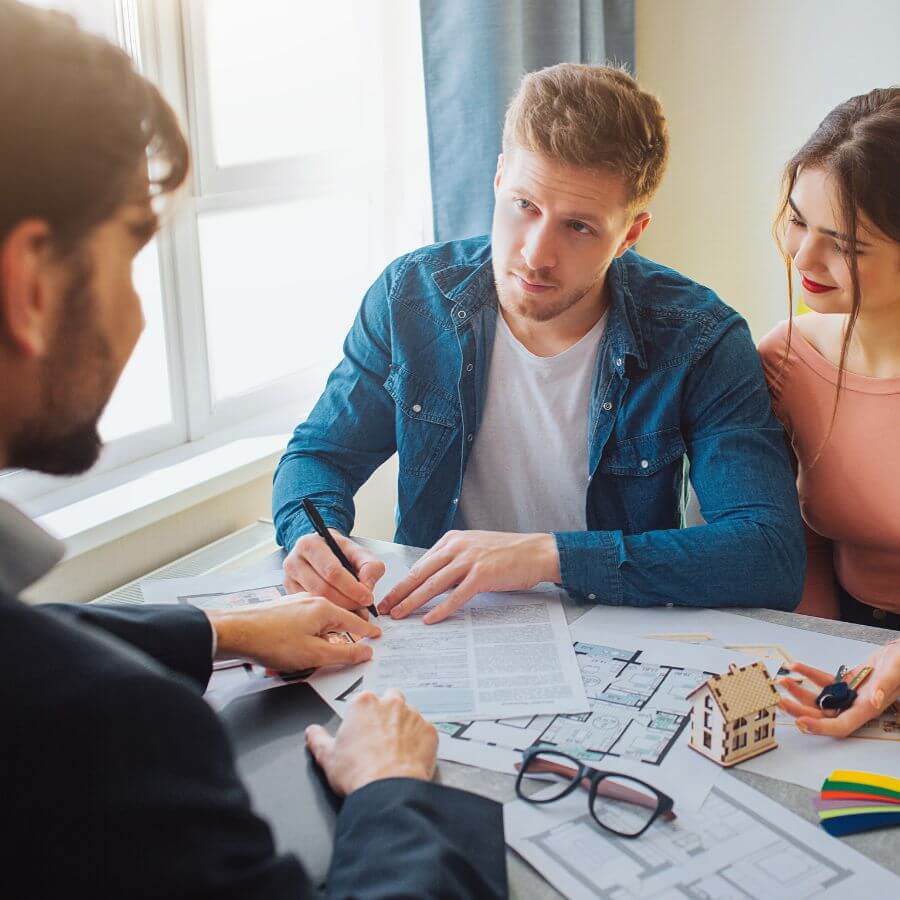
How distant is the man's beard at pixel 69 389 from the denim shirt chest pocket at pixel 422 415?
903mm

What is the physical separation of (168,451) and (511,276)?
92cm

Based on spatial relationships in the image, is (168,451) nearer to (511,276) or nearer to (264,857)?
(511,276)

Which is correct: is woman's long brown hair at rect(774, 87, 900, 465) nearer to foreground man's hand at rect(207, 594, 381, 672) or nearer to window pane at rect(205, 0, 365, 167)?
foreground man's hand at rect(207, 594, 381, 672)

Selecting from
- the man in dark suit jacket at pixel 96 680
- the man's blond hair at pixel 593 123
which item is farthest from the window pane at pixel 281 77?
the man in dark suit jacket at pixel 96 680

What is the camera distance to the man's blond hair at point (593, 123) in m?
1.49

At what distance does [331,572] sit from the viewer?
1.30 metres

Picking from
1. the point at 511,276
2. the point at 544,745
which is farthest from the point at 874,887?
the point at 511,276

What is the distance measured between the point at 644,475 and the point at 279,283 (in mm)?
1225

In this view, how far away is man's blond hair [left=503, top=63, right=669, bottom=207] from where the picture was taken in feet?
4.87

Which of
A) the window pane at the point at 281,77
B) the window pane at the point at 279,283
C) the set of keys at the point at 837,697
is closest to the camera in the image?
the set of keys at the point at 837,697

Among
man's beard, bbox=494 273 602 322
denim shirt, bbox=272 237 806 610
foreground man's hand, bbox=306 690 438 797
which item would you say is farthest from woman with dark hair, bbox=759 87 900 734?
foreground man's hand, bbox=306 690 438 797

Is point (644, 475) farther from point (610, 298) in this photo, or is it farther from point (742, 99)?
point (742, 99)

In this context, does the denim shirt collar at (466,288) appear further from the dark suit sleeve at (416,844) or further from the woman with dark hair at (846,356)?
the dark suit sleeve at (416,844)

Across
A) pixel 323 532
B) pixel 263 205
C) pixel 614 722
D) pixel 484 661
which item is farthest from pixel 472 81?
pixel 614 722
